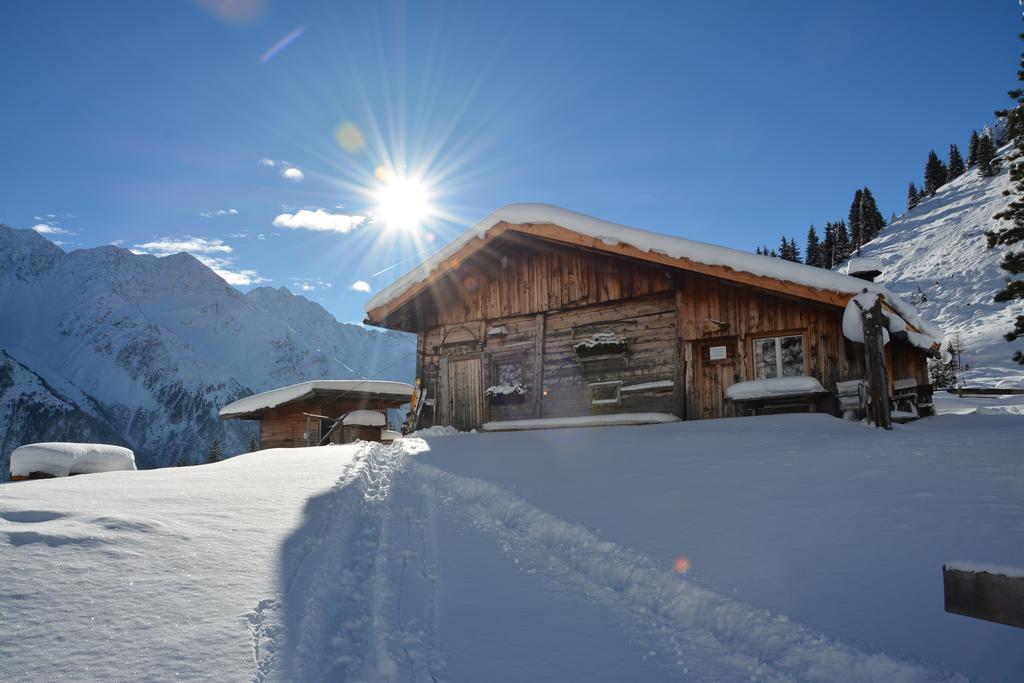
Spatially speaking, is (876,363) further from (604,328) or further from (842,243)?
(842,243)

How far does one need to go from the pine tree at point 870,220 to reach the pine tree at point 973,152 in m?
27.9

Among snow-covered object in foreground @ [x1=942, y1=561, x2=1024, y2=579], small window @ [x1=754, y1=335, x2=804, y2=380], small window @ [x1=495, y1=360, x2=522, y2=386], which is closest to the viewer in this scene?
snow-covered object in foreground @ [x1=942, y1=561, x2=1024, y2=579]

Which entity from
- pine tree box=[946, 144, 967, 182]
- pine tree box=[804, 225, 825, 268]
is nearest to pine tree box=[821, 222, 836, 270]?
pine tree box=[804, 225, 825, 268]

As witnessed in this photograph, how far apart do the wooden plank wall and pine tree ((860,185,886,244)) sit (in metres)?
113

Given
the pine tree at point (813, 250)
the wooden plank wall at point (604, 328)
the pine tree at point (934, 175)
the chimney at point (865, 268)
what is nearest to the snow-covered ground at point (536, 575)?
the wooden plank wall at point (604, 328)

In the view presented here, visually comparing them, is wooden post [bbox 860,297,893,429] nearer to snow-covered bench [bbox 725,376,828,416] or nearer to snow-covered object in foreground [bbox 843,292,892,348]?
snow-covered object in foreground [bbox 843,292,892,348]

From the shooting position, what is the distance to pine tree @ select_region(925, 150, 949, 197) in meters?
125

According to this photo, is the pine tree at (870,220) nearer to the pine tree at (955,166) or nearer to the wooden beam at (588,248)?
the pine tree at (955,166)

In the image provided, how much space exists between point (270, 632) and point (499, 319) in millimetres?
11855

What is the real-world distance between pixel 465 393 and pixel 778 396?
7485 mm

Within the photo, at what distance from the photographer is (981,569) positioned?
1.81 m

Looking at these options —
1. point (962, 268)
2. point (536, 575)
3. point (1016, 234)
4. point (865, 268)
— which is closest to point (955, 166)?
point (962, 268)

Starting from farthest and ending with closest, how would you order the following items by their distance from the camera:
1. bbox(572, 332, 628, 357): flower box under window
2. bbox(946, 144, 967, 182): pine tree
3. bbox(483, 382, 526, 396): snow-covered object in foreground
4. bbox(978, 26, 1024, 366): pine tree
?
bbox(946, 144, 967, 182): pine tree
bbox(978, 26, 1024, 366): pine tree
bbox(483, 382, 526, 396): snow-covered object in foreground
bbox(572, 332, 628, 357): flower box under window

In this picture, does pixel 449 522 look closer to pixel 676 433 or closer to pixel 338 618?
pixel 338 618
